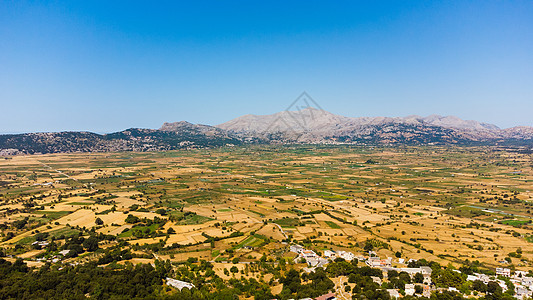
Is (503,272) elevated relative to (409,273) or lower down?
lower down

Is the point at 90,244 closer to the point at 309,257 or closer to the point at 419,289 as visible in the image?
the point at 309,257

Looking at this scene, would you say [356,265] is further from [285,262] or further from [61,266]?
[61,266]

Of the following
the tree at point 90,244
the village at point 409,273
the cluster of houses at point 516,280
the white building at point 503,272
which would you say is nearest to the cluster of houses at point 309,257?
the village at point 409,273

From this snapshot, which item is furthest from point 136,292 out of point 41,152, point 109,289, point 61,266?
point 41,152

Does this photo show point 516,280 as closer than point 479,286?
No

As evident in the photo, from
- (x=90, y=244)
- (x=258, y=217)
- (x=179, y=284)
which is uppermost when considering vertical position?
(x=90, y=244)

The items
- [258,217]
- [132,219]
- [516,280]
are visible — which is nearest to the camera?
[516,280]

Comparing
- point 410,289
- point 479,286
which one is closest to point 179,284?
point 410,289

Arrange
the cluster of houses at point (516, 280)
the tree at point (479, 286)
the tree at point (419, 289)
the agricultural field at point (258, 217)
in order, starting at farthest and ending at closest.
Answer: the agricultural field at point (258, 217)
the tree at point (479, 286)
the tree at point (419, 289)
the cluster of houses at point (516, 280)

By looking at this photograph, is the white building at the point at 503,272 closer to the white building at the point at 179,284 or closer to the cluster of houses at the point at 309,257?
the cluster of houses at the point at 309,257

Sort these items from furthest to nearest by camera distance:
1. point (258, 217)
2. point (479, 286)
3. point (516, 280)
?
point (258, 217), point (516, 280), point (479, 286)

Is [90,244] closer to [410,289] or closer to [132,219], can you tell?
[132,219]
